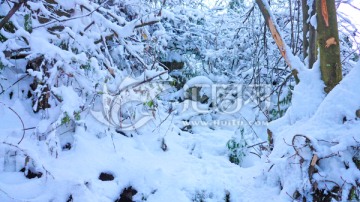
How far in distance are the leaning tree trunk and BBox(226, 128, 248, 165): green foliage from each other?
1.70 metres

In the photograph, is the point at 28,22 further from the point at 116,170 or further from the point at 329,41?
the point at 329,41

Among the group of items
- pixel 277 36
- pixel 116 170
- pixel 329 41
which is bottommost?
pixel 116 170

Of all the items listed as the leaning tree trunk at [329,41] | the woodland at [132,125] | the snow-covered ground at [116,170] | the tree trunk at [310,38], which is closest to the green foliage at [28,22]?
the woodland at [132,125]

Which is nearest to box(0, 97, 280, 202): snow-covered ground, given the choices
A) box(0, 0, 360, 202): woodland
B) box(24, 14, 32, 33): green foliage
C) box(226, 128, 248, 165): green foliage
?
box(0, 0, 360, 202): woodland

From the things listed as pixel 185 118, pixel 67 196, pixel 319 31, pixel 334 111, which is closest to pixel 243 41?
pixel 185 118

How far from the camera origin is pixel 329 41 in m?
2.66

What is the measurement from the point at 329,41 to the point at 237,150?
1.96 m

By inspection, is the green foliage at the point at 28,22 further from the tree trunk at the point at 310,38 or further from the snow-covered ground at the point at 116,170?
the tree trunk at the point at 310,38

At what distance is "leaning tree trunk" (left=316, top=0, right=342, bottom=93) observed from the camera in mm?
2639

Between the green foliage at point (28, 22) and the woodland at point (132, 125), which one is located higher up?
the green foliage at point (28, 22)

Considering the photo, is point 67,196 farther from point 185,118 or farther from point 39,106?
point 185,118

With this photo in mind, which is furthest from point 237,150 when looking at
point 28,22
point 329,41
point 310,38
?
point 28,22

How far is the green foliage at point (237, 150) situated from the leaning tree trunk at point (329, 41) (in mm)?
1700

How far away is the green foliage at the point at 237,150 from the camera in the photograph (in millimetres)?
4176
